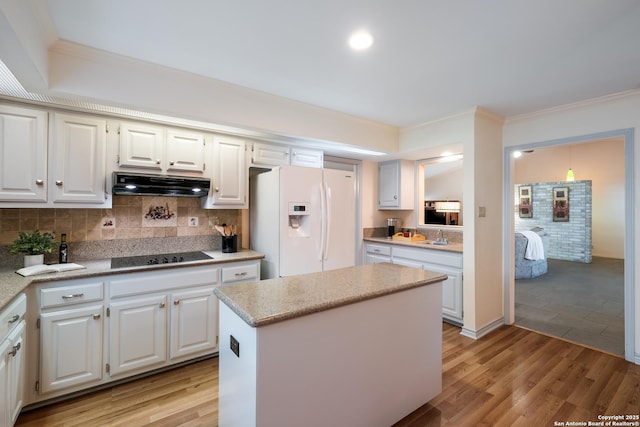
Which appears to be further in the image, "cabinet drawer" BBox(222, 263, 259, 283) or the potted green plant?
"cabinet drawer" BBox(222, 263, 259, 283)

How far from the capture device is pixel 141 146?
95.4 inches

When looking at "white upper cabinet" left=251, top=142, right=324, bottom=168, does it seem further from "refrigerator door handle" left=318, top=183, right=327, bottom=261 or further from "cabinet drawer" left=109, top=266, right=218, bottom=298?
"cabinet drawer" left=109, top=266, right=218, bottom=298

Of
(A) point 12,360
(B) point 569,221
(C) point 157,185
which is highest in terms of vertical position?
(C) point 157,185

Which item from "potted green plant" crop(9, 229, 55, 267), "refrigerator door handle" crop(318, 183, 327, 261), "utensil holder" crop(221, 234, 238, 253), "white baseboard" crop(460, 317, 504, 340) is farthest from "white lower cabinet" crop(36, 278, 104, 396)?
"white baseboard" crop(460, 317, 504, 340)

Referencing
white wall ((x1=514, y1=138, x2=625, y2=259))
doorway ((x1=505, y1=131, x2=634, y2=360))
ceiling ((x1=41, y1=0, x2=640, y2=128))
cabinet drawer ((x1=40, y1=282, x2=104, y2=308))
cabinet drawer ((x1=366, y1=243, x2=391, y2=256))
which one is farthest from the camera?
white wall ((x1=514, y1=138, x2=625, y2=259))

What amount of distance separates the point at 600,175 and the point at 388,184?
6028mm

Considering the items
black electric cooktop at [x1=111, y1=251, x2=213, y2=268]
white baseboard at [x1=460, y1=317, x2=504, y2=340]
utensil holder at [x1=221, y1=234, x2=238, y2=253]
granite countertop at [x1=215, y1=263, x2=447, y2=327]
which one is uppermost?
utensil holder at [x1=221, y1=234, x2=238, y2=253]

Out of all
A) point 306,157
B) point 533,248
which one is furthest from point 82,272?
point 533,248

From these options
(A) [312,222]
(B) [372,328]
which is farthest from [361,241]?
(B) [372,328]

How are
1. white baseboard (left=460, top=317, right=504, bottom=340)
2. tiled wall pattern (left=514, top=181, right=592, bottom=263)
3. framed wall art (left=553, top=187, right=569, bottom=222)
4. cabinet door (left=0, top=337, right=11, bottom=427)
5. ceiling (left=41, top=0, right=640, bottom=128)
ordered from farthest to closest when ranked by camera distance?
framed wall art (left=553, top=187, right=569, bottom=222) < tiled wall pattern (left=514, top=181, right=592, bottom=263) < white baseboard (left=460, top=317, right=504, bottom=340) < ceiling (left=41, top=0, right=640, bottom=128) < cabinet door (left=0, top=337, right=11, bottom=427)

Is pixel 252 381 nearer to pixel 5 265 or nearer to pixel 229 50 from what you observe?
pixel 229 50

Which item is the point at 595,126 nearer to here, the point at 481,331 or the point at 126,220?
the point at 481,331

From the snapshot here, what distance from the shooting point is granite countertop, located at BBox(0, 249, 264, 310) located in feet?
5.48

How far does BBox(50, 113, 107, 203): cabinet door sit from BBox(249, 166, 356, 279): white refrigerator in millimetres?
1370
